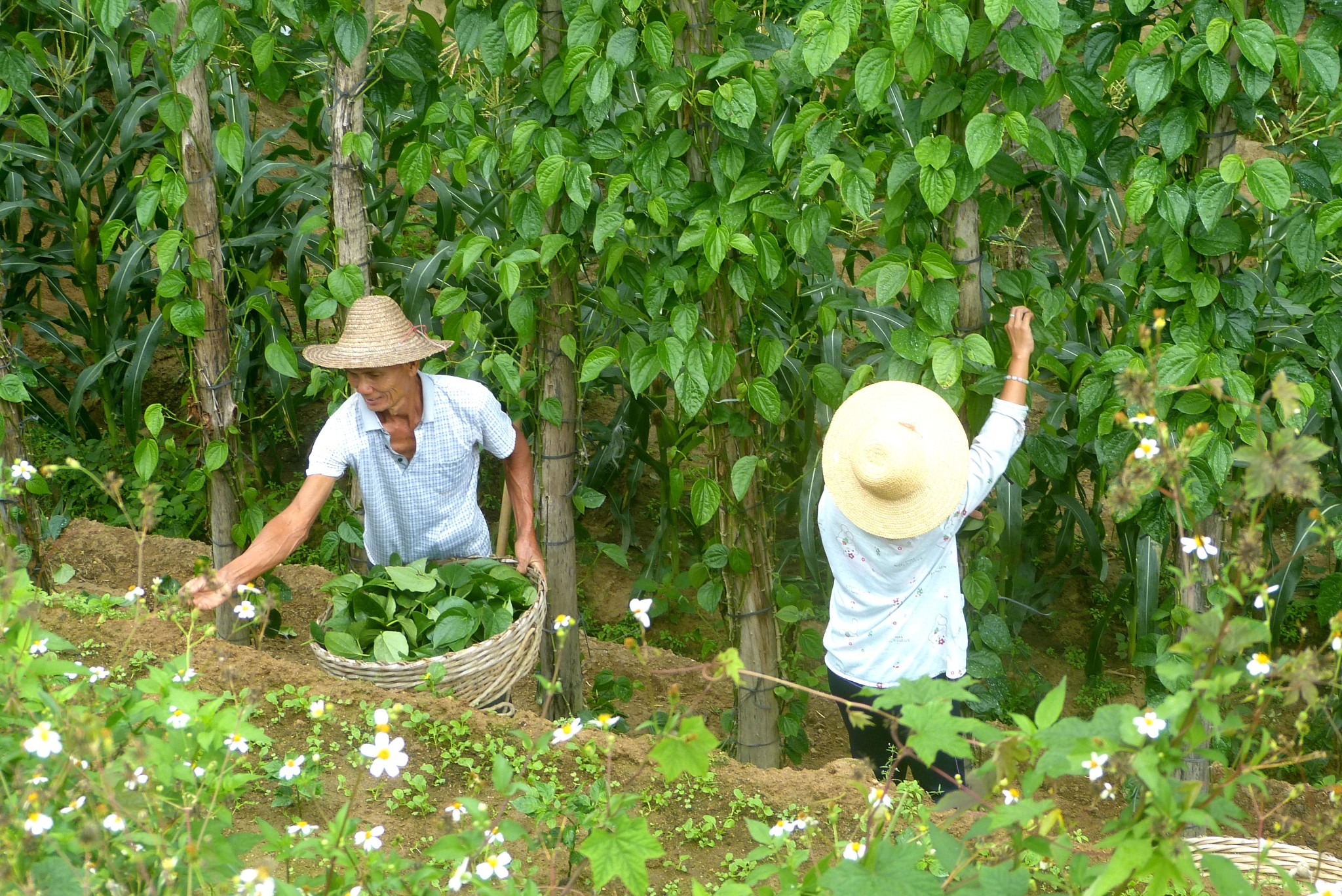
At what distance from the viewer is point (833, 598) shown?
290 cm

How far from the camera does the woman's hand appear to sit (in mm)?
2688

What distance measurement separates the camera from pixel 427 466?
3.16 m

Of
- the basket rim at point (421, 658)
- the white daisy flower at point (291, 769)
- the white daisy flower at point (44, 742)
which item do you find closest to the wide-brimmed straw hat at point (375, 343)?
the basket rim at point (421, 658)

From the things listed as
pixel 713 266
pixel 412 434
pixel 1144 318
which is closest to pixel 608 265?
pixel 713 266

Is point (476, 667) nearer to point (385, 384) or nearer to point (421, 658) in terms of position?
point (421, 658)

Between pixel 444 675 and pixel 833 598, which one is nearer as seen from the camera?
pixel 444 675

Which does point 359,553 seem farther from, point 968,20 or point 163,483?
point 968,20

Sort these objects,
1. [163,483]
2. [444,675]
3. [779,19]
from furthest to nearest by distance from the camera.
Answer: [163,483] < [779,19] < [444,675]

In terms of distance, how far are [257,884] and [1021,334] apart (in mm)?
1998

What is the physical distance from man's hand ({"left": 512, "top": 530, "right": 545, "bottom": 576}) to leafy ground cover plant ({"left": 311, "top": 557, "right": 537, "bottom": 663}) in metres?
0.03

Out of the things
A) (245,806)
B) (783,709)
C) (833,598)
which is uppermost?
(833,598)

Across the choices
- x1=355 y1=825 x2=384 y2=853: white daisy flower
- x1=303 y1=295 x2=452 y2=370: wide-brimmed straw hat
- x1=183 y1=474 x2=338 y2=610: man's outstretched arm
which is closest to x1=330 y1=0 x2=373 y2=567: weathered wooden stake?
x1=303 y1=295 x2=452 y2=370: wide-brimmed straw hat

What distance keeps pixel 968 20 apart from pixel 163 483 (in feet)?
12.6

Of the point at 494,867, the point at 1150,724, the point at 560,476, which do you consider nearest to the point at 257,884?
the point at 494,867
